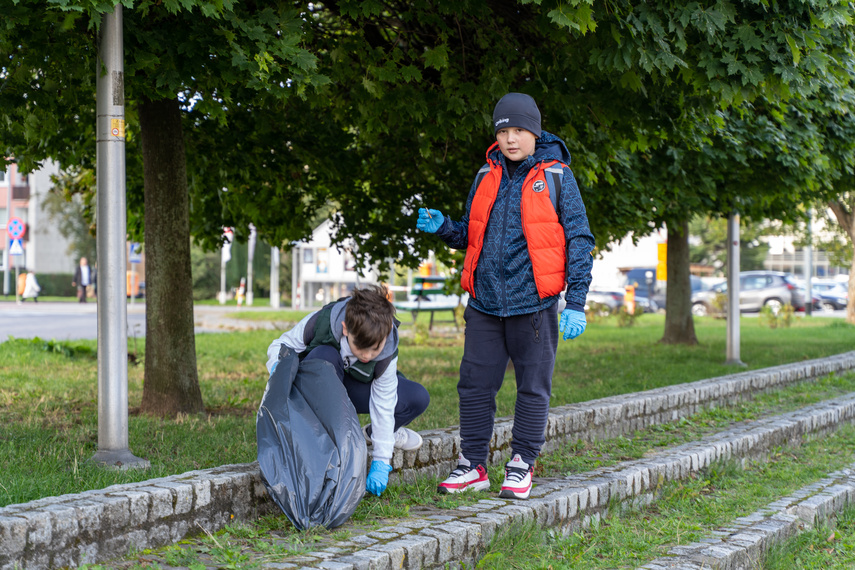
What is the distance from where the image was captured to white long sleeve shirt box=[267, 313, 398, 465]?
4.16m

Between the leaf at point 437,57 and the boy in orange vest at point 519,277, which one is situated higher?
the leaf at point 437,57

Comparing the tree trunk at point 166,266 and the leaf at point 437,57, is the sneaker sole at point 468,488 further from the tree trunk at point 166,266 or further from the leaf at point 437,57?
the leaf at point 437,57

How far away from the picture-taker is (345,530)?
3.71 metres

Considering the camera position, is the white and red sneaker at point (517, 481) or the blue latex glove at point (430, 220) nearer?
the white and red sneaker at point (517, 481)

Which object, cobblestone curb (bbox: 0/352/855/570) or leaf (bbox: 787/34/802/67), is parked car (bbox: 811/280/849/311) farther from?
cobblestone curb (bbox: 0/352/855/570)

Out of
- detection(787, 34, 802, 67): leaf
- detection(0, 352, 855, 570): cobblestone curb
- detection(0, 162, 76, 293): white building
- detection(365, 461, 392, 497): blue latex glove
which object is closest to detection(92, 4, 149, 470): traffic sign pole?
detection(0, 352, 855, 570): cobblestone curb

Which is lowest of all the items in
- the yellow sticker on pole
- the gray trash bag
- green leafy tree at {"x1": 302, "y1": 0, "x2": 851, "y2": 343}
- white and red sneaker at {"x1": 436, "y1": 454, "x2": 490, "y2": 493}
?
white and red sneaker at {"x1": 436, "y1": 454, "x2": 490, "y2": 493}

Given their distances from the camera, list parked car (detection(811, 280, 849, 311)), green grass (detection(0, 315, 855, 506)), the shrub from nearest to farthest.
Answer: green grass (detection(0, 315, 855, 506)) < the shrub < parked car (detection(811, 280, 849, 311))

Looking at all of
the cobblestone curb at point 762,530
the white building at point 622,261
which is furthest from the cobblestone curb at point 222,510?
the white building at point 622,261

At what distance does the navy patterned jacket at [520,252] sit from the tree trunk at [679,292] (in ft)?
36.3

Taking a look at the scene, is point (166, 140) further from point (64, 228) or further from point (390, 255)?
point (64, 228)

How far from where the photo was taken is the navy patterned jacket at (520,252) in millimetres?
4184

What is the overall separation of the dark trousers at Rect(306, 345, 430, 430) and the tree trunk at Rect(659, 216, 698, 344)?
1133 cm

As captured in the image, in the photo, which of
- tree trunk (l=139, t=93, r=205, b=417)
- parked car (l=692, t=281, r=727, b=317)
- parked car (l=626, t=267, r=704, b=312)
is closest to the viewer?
tree trunk (l=139, t=93, r=205, b=417)
